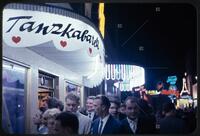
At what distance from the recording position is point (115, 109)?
3.54 metres

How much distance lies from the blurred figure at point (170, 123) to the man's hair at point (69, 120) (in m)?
0.79

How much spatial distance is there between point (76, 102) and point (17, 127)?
1.89 feet

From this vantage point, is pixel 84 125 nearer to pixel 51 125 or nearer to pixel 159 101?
pixel 51 125

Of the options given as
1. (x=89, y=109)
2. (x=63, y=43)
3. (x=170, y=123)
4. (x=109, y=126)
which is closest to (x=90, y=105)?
(x=89, y=109)

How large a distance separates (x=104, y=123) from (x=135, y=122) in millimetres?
284

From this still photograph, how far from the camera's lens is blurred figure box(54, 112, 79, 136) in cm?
354

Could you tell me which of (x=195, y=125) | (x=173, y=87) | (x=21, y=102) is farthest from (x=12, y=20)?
(x=195, y=125)

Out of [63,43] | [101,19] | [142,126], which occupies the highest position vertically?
[101,19]

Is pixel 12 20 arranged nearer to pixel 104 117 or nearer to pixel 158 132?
pixel 104 117

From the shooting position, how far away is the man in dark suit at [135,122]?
11.6 ft

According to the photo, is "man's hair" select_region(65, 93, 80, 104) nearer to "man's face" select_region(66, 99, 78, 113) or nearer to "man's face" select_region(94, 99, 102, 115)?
"man's face" select_region(66, 99, 78, 113)

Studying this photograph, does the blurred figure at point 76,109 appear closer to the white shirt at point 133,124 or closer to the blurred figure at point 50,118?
the blurred figure at point 50,118

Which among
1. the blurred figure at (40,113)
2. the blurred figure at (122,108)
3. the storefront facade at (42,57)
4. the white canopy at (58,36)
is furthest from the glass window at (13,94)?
the blurred figure at (122,108)

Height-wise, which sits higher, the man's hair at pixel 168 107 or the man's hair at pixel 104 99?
the man's hair at pixel 104 99
